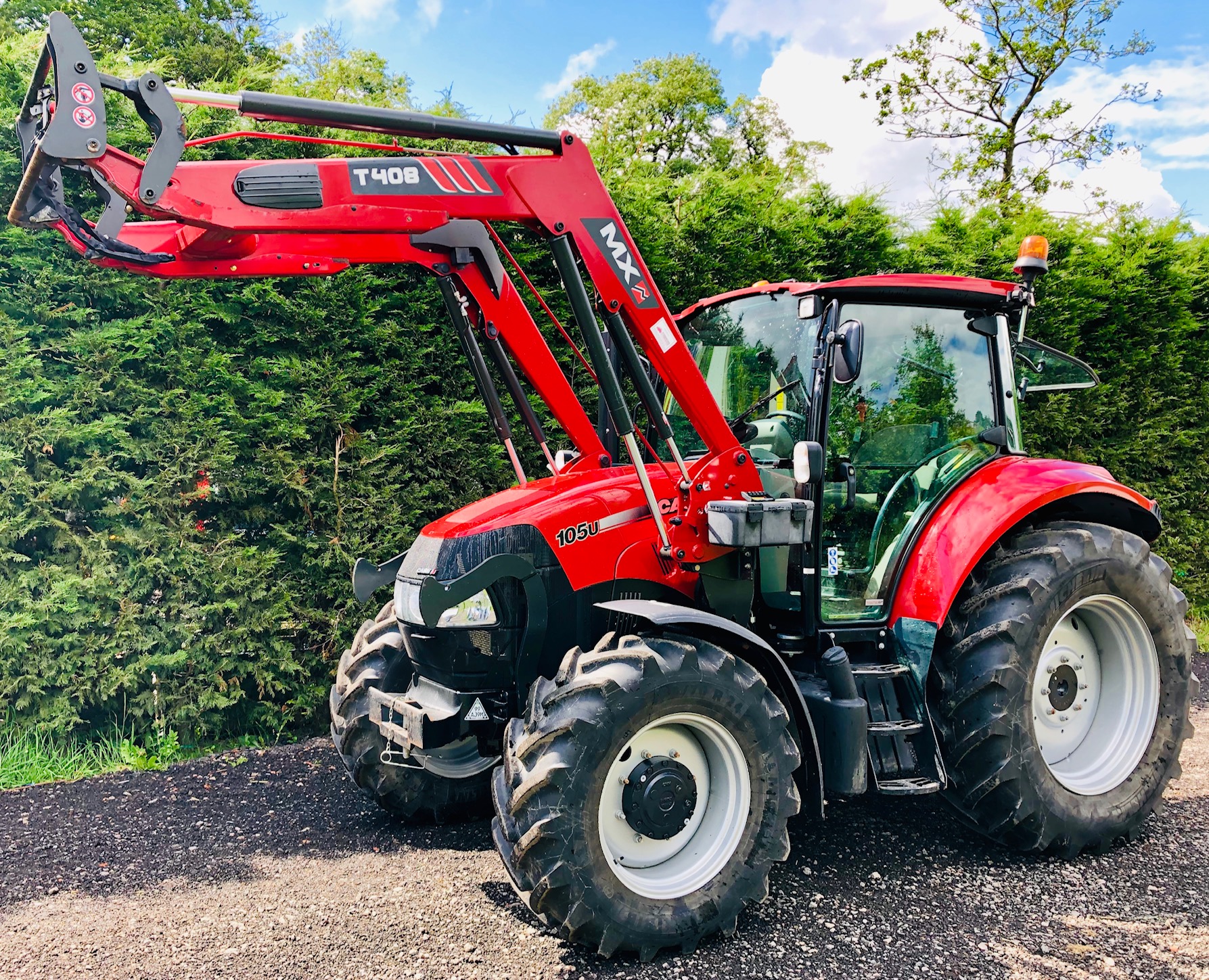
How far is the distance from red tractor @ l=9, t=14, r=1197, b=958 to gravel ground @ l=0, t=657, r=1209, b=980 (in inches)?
7.5

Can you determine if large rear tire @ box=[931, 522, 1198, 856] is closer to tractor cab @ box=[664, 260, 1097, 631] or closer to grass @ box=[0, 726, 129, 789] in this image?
tractor cab @ box=[664, 260, 1097, 631]

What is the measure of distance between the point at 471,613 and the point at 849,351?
1.66 m

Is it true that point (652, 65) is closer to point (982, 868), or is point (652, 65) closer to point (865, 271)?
point (865, 271)

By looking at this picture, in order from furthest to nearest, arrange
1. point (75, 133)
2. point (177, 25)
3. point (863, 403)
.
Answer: point (177, 25) < point (863, 403) < point (75, 133)

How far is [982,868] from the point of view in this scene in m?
3.59

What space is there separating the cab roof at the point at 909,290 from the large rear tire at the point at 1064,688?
3.43 feet

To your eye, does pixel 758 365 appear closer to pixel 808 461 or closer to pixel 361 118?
pixel 808 461

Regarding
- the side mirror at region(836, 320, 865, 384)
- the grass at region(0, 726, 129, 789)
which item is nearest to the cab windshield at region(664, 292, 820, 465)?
the side mirror at region(836, 320, 865, 384)

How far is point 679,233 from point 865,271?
1.58 m

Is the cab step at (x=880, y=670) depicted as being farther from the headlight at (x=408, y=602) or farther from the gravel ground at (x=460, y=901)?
the headlight at (x=408, y=602)

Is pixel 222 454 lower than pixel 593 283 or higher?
lower

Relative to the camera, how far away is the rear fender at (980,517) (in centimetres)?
368

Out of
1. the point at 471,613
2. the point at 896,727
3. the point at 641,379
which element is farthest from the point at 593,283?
the point at 896,727

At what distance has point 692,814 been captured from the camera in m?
3.11
